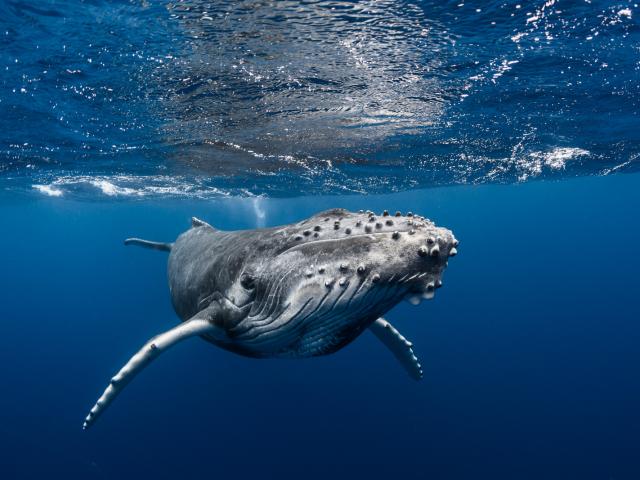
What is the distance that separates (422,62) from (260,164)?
559 inches

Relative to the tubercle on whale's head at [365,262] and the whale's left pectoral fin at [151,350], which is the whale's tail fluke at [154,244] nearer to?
the whale's left pectoral fin at [151,350]

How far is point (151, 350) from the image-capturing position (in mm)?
4500

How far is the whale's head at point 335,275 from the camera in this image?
301 cm

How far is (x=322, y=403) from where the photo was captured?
22969 mm

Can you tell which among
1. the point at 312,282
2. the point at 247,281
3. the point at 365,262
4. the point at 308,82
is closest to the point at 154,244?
the point at 308,82

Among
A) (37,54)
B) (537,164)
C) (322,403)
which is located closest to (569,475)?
(322,403)

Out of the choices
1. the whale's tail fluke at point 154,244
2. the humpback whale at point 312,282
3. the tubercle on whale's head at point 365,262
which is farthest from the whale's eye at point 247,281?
the whale's tail fluke at point 154,244

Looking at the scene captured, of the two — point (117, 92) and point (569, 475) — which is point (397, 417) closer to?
point (569, 475)

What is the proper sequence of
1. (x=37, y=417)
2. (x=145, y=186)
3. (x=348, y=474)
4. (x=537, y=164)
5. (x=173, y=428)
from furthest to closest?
(x=145, y=186) → (x=537, y=164) → (x=37, y=417) → (x=173, y=428) → (x=348, y=474)

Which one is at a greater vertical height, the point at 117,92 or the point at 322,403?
the point at 117,92

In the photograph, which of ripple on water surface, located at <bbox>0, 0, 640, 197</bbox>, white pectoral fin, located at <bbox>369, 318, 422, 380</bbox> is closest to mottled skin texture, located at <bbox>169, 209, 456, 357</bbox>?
white pectoral fin, located at <bbox>369, 318, 422, 380</bbox>

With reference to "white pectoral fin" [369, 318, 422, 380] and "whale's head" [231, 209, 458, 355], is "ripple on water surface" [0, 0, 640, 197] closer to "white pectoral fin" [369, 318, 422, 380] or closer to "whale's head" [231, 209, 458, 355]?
"whale's head" [231, 209, 458, 355]

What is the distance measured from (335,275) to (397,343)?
18.1ft

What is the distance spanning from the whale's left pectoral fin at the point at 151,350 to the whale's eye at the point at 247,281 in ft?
2.51
